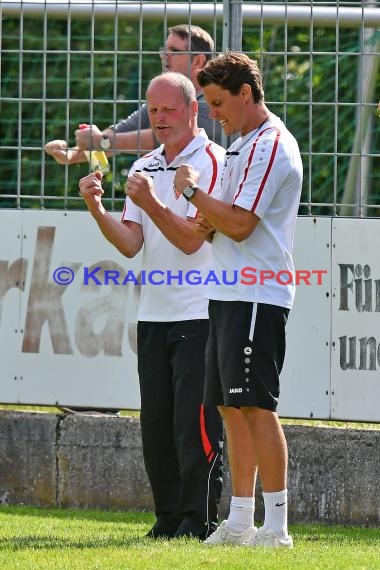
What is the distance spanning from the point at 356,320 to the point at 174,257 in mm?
1503

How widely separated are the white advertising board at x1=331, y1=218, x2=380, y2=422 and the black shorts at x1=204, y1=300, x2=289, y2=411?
5.66 ft

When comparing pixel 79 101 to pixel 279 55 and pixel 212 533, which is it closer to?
pixel 279 55

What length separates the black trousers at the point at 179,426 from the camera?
6645mm

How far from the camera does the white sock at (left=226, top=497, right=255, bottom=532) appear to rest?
6258 mm

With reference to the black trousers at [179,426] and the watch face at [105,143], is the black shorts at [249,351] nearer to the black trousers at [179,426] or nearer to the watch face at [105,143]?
the black trousers at [179,426]

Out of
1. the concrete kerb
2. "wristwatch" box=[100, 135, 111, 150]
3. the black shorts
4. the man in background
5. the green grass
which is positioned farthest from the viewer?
"wristwatch" box=[100, 135, 111, 150]

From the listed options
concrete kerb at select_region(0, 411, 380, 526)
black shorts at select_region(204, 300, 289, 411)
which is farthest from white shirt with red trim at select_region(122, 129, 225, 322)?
concrete kerb at select_region(0, 411, 380, 526)

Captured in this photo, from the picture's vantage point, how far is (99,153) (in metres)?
8.23

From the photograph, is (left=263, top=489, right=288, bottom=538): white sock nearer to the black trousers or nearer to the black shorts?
the black shorts

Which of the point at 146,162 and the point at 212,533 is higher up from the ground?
the point at 146,162

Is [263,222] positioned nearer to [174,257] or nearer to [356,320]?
[174,257]

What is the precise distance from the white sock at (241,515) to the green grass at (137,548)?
173 mm

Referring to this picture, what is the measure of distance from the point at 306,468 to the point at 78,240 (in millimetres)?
1802

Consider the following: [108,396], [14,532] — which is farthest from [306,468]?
[14,532]
